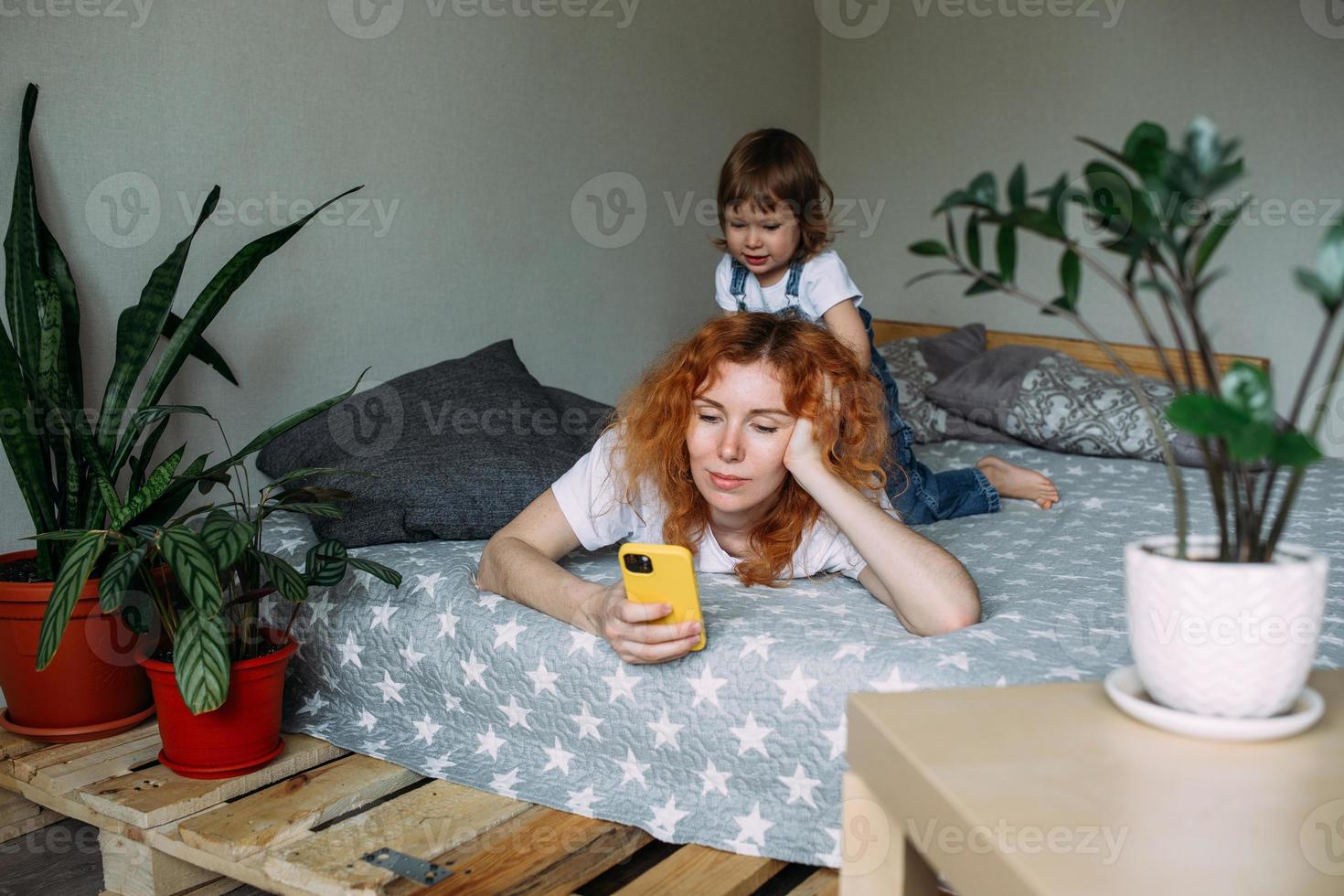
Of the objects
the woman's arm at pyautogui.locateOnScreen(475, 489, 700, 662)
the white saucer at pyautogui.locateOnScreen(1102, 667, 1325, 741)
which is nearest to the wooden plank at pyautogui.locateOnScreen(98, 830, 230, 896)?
the woman's arm at pyautogui.locateOnScreen(475, 489, 700, 662)

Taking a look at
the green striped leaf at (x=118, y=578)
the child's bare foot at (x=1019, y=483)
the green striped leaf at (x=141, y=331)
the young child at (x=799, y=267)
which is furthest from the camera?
the child's bare foot at (x=1019, y=483)

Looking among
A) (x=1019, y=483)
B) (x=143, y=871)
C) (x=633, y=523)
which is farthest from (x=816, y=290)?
(x=143, y=871)

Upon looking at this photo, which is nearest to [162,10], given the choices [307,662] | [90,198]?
[90,198]

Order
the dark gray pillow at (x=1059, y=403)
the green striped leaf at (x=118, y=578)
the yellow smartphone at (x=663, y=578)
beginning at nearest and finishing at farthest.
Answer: the yellow smartphone at (x=663, y=578), the green striped leaf at (x=118, y=578), the dark gray pillow at (x=1059, y=403)

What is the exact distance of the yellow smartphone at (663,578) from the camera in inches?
56.0

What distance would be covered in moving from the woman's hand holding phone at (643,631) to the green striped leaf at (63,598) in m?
0.70

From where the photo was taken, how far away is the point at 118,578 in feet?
5.10

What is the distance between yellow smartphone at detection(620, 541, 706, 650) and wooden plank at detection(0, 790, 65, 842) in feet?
3.59

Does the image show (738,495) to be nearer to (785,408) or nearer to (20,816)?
(785,408)

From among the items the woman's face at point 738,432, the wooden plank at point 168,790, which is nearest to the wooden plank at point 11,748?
the wooden plank at point 168,790

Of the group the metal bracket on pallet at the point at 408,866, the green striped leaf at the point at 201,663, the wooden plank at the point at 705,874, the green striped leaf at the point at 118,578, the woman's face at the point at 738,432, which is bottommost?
the wooden plank at the point at 705,874

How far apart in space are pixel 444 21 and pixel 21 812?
1.88 m

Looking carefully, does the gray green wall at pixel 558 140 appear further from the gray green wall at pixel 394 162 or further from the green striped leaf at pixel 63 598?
the green striped leaf at pixel 63 598

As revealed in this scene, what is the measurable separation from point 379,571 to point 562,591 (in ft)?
0.96
